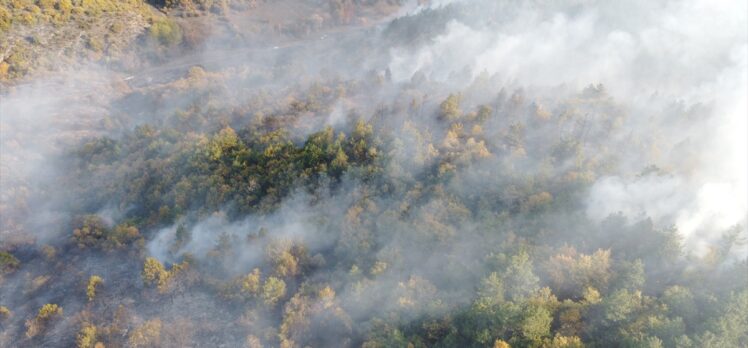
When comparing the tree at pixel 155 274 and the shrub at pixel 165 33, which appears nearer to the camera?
the tree at pixel 155 274

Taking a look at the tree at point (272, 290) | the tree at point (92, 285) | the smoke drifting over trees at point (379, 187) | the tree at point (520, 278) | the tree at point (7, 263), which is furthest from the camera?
the tree at point (7, 263)

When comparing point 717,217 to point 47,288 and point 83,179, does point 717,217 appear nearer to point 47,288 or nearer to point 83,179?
point 47,288

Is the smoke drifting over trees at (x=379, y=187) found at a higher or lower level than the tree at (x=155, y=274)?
higher

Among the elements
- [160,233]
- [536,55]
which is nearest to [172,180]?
[160,233]

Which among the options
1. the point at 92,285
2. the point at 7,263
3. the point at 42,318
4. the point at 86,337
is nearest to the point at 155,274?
the point at 92,285

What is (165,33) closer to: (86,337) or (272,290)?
(86,337)

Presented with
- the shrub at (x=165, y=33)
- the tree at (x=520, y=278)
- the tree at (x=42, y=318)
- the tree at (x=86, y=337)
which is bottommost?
the tree at (x=42, y=318)

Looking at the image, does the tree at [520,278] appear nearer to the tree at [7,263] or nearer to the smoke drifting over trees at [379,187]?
the smoke drifting over trees at [379,187]

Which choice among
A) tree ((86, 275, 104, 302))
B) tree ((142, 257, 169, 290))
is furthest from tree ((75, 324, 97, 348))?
tree ((142, 257, 169, 290))

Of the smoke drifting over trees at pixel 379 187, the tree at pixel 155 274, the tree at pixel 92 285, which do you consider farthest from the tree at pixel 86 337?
the tree at pixel 155 274
